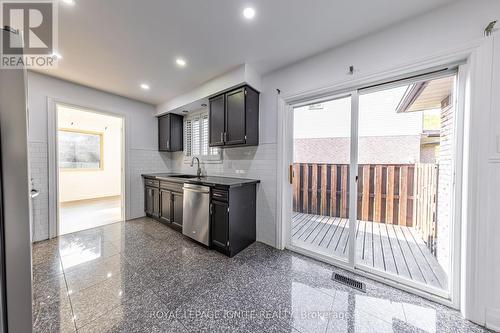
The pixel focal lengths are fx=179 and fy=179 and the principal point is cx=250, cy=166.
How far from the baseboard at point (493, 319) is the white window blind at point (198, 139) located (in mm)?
3448

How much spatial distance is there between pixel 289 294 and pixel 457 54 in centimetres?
252

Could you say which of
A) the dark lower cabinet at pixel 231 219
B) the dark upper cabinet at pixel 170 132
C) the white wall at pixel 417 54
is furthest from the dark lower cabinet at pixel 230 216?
the white wall at pixel 417 54

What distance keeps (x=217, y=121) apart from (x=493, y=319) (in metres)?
3.41

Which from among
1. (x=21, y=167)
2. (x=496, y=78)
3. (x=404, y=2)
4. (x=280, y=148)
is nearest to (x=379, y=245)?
(x=280, y=148)

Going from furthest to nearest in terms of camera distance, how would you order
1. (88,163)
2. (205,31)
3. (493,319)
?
(88,163) < (205,31) < (493,319)

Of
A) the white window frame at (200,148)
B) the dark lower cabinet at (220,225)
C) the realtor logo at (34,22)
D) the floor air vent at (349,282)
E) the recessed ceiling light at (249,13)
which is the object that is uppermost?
the recessed ceiling light at (249,13)

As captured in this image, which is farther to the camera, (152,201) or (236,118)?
(152,201)

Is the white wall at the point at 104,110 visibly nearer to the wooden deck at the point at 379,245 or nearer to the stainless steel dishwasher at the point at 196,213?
the stainless steel dishwasher at the point at 196,213

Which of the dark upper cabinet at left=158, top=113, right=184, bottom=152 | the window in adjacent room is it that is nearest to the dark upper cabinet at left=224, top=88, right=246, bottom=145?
the dark upper cabinet at left=158, top=113, right=184, bottom=152

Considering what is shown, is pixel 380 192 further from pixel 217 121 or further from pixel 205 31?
pixel 205 31

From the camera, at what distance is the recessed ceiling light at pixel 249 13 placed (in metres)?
1.59

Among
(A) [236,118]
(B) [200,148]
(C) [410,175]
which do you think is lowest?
(C) [410,175]

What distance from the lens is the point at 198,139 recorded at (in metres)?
3.92

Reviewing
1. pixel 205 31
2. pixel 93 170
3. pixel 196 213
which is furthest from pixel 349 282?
pixel 93 170
